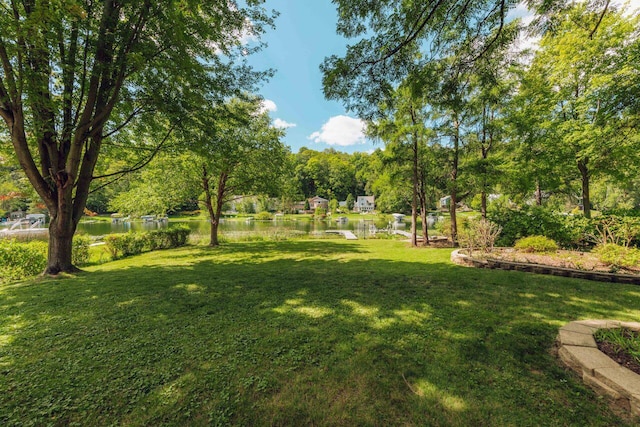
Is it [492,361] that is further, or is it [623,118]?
[623,118]

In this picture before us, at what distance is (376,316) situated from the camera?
3293mm

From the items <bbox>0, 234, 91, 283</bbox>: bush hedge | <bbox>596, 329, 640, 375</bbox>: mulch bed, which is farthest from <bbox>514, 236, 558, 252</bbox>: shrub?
<bbox>0, 234, 91, 283</bbox>: bush hedge

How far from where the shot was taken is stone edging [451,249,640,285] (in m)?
4.82

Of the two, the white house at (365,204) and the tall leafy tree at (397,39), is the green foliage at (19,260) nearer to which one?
the tall leafy tree at (397,39)

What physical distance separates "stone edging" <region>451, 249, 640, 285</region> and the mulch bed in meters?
3.80

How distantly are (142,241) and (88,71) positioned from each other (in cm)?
793

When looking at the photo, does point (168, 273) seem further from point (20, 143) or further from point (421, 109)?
point (421, 109)

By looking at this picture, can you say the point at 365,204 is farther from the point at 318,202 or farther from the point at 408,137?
the point at 408,137

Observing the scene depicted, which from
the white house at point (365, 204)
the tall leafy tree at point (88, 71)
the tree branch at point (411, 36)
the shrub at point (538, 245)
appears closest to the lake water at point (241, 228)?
the shrub at point (538, 245)

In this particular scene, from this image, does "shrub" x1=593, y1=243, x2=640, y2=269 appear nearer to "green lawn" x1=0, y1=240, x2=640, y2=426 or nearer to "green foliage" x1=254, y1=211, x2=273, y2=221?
"green lawn" x1=0, y1=240, x2=640, y2=426

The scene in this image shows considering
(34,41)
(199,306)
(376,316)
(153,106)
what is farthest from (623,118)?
(34,41)

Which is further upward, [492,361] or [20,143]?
[20,143]

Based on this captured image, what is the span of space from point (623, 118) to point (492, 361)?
552cm

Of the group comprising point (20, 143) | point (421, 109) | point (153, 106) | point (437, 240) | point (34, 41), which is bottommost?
point (437, 240)
